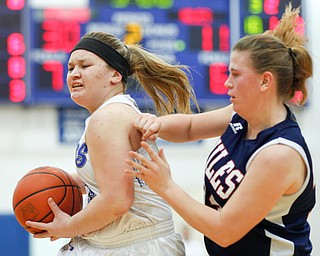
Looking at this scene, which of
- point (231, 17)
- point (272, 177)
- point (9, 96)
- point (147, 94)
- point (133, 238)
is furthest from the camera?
point (231, 17)

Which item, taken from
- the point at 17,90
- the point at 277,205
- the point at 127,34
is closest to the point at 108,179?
the point at 277,205

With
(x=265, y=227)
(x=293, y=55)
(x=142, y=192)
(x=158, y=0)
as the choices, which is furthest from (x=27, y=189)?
(x=158, y=0)

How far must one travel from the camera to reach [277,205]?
6.67ft

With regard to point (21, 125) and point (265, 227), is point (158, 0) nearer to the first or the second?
point (21, 125)

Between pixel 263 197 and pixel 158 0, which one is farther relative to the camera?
pixel 158 0

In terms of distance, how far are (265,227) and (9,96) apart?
3.74 meters

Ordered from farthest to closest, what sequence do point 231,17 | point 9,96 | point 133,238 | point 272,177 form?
point 231,17 → point 9,96 → point 133,238 → point 272,177

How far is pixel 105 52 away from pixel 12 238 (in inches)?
138

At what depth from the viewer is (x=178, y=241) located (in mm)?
2330

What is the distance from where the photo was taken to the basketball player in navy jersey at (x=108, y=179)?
6.86 feet

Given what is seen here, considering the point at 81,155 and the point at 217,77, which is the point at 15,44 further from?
the point at 81,155

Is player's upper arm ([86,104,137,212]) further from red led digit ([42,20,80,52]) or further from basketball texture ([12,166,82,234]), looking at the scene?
red led digit ([42,20,80,52])

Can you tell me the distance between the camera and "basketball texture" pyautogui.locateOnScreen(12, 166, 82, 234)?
7.33ft

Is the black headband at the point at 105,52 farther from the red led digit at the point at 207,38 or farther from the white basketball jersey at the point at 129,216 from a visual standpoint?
the red led digit at the point at 207,38
